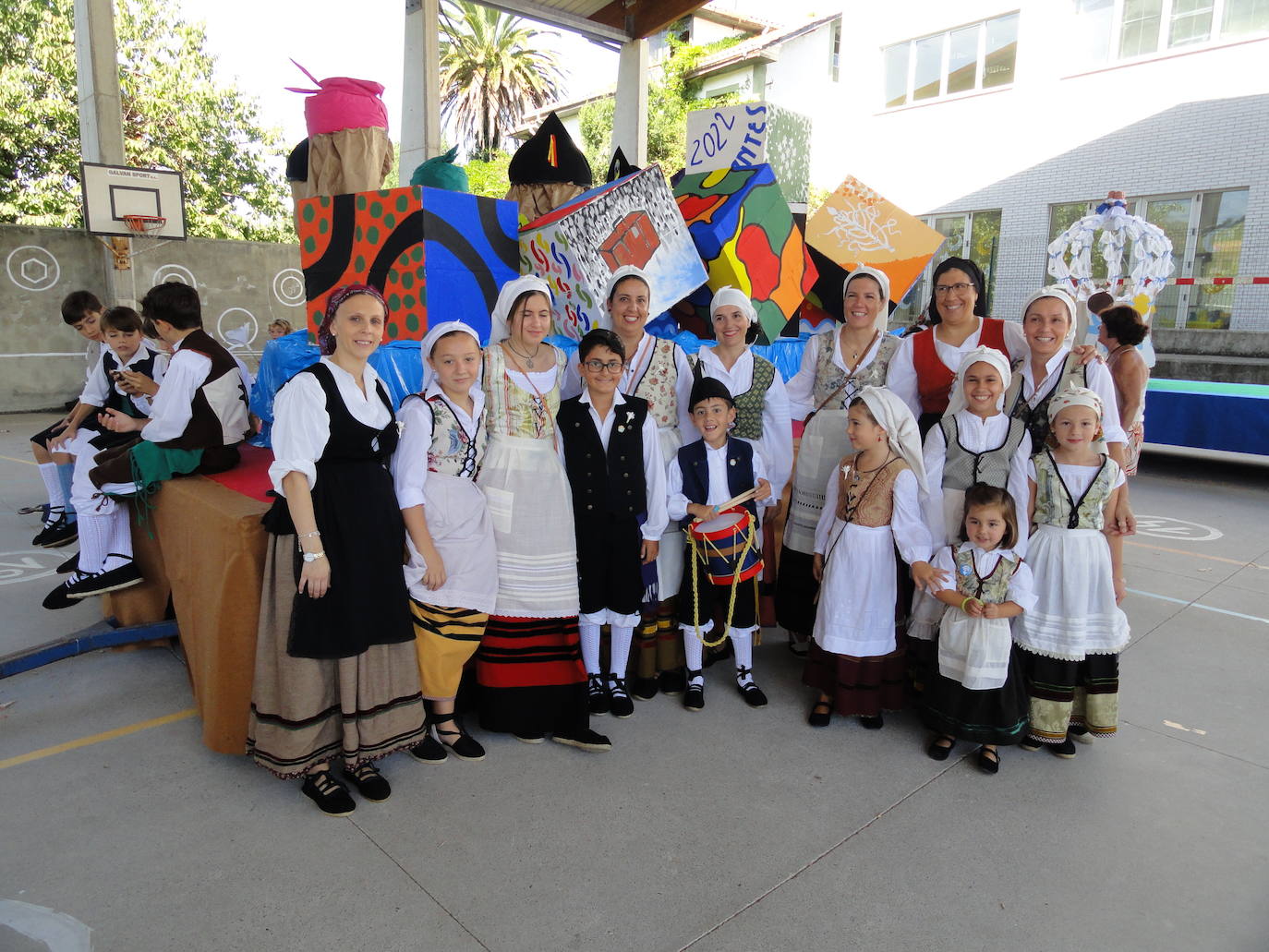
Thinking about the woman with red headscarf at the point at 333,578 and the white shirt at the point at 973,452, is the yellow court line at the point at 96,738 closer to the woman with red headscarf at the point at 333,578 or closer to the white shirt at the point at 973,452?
the woman with red headscarf at the point at 333,578

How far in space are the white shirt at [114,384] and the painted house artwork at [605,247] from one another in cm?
180

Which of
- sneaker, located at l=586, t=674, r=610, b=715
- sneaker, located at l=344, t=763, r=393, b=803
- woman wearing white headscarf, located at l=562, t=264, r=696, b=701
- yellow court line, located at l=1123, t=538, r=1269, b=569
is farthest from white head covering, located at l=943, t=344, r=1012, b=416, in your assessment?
yellow court line, located at l=1123, t=538, r=1269, b=569

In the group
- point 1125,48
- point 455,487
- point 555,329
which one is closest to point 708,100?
point 1125,48

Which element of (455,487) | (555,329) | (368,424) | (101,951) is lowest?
(101,951)

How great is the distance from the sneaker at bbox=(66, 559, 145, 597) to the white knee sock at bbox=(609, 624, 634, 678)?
7.38 ft

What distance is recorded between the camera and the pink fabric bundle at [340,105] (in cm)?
416

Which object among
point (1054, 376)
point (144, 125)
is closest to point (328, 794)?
point (1054, 376)

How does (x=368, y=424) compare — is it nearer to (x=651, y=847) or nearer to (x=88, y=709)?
(x=651, y=847)

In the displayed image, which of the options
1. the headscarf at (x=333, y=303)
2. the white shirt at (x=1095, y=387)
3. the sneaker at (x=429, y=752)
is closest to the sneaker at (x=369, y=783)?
the sneaker at (x=429, y=752)

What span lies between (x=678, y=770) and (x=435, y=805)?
0.83 meters

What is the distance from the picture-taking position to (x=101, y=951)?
2016mm

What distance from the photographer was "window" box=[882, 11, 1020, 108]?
14.8 m

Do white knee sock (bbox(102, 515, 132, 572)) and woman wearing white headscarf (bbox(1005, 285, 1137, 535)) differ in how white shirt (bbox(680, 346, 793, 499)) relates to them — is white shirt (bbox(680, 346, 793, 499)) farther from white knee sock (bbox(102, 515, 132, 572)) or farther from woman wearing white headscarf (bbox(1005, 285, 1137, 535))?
white knee sock (bbox(102, 515, 132, 572))

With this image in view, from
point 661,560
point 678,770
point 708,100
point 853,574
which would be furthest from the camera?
point 708,100
